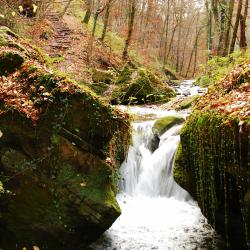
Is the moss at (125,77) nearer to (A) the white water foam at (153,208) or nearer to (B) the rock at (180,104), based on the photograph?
(B) the rock at (180,104)

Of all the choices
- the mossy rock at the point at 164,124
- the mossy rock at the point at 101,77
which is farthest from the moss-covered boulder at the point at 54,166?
the mossy rock at the point at 101,77

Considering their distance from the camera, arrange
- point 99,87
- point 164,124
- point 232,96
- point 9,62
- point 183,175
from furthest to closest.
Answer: point 99,87 < point 164,124 < point 9,62 < point 183,175 < point 232,96

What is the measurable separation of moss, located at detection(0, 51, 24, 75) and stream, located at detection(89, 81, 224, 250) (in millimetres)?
2729

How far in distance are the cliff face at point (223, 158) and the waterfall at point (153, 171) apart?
240cm

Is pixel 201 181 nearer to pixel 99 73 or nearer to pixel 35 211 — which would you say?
pixel 35 211

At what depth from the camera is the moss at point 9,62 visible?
717cm

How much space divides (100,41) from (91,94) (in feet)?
73.2

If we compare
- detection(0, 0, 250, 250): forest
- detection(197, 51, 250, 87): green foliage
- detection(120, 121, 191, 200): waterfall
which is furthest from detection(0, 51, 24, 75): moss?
detection(197, 51, 250, 87): green foliage

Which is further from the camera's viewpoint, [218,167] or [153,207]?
A: [153,207]

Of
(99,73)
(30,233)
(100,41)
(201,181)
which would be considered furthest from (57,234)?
(100,41)

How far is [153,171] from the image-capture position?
32.7 feet

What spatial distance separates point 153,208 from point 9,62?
4.40 meters

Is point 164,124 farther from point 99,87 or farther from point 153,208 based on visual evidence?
point 99,87

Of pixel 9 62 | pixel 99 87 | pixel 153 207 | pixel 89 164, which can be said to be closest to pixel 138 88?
pixel 99 87
